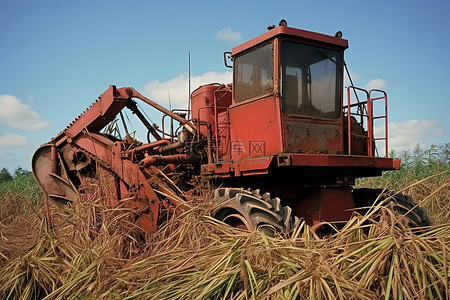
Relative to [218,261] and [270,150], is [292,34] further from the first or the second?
[218,261]

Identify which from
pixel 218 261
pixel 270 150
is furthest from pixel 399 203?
pixel 218 261

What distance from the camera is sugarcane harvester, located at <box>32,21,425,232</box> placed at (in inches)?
207

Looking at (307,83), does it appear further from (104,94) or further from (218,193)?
(104,94)

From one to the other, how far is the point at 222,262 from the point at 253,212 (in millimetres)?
1400

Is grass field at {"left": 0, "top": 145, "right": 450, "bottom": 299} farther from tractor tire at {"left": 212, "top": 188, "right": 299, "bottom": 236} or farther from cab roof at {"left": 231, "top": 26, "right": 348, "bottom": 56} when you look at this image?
cab roof at {"left": 231, "top": 26, "right": 348, "bottom": 56}

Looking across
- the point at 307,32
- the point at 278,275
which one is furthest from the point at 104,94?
the point at 278,275

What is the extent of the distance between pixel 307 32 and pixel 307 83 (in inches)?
26.8

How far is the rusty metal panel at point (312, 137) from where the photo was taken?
5387mm

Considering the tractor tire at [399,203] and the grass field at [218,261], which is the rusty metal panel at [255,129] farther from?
the tractor tire at [399,203]

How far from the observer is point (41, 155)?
335 inches

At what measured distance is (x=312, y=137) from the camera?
562 centimetres

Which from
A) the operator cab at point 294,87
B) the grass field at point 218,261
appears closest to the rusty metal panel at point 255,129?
the operator cab at point 294,87

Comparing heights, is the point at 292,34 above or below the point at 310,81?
above

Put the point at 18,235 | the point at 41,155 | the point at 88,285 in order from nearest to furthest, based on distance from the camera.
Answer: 1. the point at 88,285
2. the point at 18,235
3. the point at 41,155
